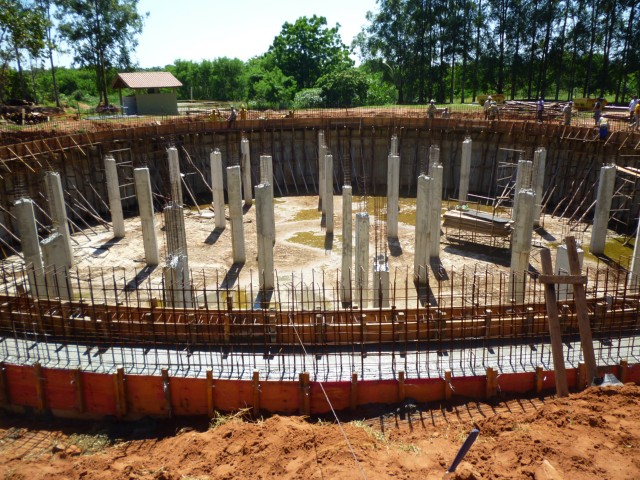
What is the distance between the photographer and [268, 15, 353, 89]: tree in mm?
48969

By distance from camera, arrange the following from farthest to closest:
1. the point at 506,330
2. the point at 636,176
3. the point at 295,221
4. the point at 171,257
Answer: the point at 295,221, the point at 636,176, the point at 171,257, the point at 506,330

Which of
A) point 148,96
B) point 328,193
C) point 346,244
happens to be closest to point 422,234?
point 346,244

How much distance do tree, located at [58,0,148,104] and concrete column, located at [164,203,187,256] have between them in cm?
2815

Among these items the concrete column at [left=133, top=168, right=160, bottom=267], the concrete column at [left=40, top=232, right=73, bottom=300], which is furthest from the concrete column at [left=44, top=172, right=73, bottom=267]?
the concrete column at [left=40, top=232, right=73, bottom=300]

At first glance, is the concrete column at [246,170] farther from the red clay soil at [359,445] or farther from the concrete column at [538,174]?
the red clay soil at [359,445]

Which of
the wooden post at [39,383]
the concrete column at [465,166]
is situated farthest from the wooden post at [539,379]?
the concrete column at [465,166]

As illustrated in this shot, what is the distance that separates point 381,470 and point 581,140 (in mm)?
20912

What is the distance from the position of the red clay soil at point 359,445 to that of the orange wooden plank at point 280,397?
0.47 metres

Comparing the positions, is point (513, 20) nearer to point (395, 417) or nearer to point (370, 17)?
point (370, 17)

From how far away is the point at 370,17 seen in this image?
46.2 m

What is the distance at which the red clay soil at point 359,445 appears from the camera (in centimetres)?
733

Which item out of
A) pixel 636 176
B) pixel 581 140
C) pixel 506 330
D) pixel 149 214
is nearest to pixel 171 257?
pixel 149 214

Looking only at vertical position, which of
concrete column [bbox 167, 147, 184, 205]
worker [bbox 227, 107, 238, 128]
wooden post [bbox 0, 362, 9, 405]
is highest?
worker [bbox 227, 107, 238, 128]

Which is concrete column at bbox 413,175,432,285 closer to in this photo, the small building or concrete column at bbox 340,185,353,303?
concrete column at bbox 340,185,353,303
